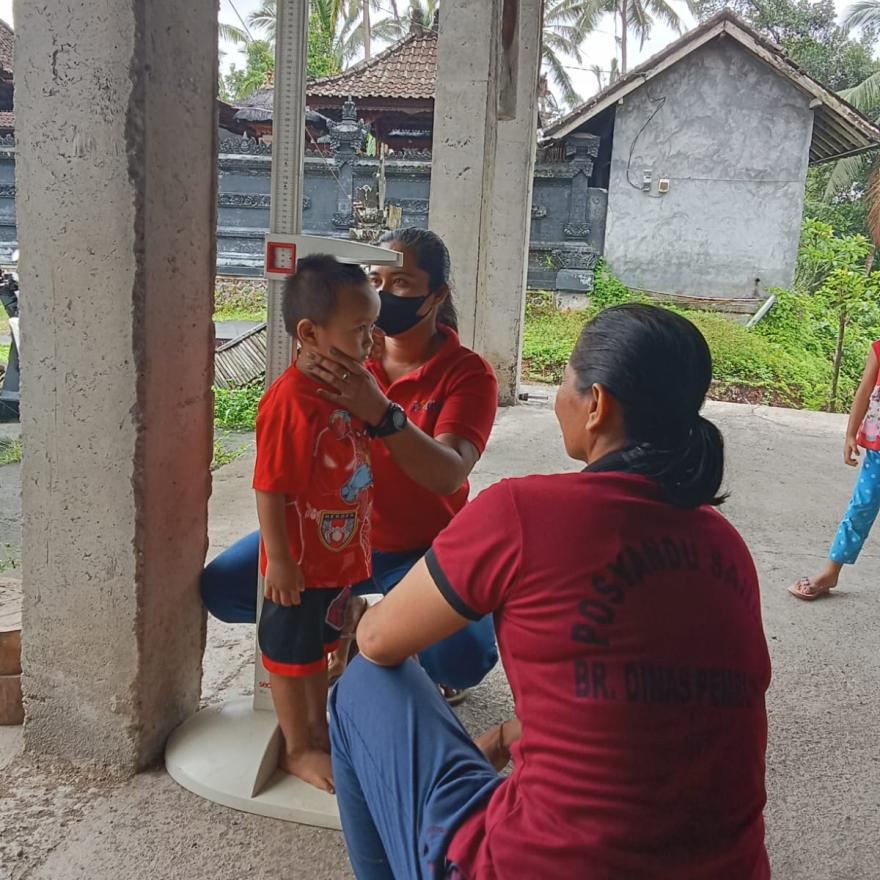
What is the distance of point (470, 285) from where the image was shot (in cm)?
702

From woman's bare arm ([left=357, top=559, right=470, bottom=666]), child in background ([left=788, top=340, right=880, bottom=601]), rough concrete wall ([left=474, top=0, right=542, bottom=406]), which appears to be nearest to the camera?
woman's bare arm ([left=357, top=559, right=470, bottom=666])

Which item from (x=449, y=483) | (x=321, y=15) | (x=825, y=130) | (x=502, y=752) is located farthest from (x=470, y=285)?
(x=321, y=15)

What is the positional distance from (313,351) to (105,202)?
569 mm

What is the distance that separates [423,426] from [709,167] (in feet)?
49.2

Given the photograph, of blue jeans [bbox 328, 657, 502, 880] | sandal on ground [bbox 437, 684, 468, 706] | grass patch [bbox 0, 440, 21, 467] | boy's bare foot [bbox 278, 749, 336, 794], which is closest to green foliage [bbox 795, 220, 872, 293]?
grass patch [bbox 0, 440, 21, 467]

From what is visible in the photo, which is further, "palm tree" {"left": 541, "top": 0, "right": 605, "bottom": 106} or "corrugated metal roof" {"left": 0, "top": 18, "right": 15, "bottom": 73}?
"palm tree" {"left": 541, "top": 0, "right": 605, "bottom": 106}

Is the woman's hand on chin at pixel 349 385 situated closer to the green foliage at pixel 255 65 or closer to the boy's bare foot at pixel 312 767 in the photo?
the boy's bare foot at pixel 312 767

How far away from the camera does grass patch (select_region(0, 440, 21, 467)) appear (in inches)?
259

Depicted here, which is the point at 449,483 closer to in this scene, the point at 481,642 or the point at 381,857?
the point at 481,642

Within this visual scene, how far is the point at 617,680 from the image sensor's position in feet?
3.81

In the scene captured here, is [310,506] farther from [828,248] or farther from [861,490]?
[828,248]

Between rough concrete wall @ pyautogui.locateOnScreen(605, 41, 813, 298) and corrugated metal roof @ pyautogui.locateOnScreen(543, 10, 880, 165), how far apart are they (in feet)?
1.17

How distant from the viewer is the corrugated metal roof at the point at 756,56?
14633 mm

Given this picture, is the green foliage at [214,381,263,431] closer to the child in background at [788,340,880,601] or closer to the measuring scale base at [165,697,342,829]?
the child in background at [788,340,880,601]
